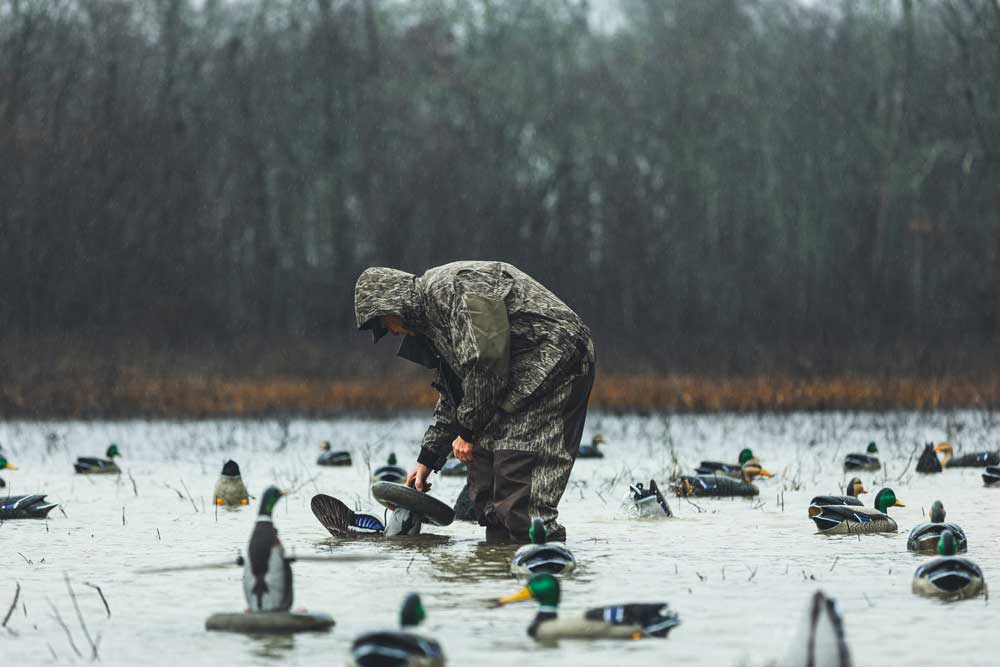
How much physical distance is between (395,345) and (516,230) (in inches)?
215

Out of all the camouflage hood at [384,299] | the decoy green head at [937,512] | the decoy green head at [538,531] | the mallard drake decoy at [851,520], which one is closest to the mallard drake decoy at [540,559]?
the decoy green head at [538,531]

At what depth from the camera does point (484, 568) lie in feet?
27.3

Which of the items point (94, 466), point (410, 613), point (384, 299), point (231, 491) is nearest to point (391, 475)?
point (231, 491)

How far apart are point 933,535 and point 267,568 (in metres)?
3.99

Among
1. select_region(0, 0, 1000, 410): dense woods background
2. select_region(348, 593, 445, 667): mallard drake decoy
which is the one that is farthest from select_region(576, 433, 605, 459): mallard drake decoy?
select_region(348, 593, 445, 667): mallard drake decoy

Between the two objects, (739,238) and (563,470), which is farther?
(739,238)

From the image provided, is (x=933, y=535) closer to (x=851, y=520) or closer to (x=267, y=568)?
(x=851, y=520)

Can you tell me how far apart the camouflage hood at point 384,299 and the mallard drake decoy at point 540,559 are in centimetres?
143

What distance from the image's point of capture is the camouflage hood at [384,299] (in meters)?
8.63

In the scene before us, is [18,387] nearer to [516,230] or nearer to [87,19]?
[516,230]

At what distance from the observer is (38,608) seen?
24.4 feet

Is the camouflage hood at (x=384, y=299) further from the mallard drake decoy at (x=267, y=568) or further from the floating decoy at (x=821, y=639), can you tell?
the floating decoy at (x=821, y=639)

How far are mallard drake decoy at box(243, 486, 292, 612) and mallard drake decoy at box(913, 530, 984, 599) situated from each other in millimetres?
2862

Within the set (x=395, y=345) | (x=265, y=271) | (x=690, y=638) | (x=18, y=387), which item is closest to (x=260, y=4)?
(x=265, y=271)
